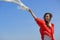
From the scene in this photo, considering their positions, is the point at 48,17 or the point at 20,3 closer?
the point at 20,3

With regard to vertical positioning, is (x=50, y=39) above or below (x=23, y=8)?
below

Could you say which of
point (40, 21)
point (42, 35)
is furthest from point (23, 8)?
point (42, 35)

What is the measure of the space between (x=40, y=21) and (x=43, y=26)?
0.17 metres

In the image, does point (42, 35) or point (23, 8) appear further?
point (42, 35)

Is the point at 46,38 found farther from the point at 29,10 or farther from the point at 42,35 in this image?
the point at 29,10

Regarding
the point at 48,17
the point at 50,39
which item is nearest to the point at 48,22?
the point at 48,17

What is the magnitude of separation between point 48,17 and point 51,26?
30cm

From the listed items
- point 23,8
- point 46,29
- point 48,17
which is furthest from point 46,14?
point 23,8

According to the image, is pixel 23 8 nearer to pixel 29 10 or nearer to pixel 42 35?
pixel 29 10

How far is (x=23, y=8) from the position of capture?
4.88 m

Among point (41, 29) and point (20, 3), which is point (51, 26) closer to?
point (41, 29)

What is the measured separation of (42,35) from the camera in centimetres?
534

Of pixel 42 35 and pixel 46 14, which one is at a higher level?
pixel 46 14

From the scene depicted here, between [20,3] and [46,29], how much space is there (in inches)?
43.4
